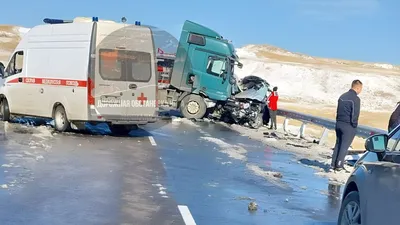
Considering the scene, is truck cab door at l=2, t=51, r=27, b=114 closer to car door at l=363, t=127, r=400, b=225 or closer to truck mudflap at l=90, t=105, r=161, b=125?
truck mudflap at l=90, t=105, r=161, b=125

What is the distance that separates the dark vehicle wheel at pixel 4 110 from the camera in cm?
1886

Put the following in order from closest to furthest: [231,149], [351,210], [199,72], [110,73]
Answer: [351,210] < [110,73] < [231,149] < [199,72]

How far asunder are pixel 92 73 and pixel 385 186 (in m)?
11.1

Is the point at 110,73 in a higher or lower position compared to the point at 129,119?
higher

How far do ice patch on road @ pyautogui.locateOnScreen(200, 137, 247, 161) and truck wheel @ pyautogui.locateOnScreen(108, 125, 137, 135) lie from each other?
7.41 feet

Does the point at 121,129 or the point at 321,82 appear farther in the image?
the point at 321,82

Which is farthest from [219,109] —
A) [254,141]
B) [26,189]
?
[26,189]

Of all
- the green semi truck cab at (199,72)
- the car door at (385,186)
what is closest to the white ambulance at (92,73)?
the green semi truck cab at (199,72)

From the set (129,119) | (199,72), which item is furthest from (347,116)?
(199,72)

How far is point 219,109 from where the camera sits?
86.5 feet

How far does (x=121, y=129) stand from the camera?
705 inches

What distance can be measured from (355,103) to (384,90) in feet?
201

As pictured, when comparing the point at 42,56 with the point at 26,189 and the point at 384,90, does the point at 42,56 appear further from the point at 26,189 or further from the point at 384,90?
the point at 384,90

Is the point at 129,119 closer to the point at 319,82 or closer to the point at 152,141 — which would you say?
the point at 152,141
